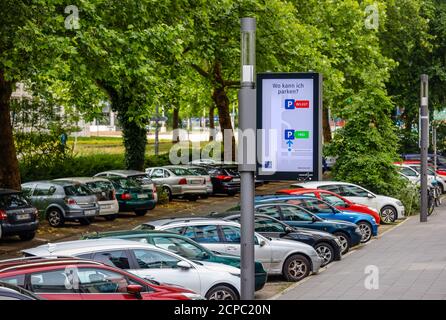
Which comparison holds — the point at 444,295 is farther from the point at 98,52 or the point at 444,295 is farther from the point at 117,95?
the point at 117,95

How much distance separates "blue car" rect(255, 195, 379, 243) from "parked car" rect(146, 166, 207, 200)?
12591mm

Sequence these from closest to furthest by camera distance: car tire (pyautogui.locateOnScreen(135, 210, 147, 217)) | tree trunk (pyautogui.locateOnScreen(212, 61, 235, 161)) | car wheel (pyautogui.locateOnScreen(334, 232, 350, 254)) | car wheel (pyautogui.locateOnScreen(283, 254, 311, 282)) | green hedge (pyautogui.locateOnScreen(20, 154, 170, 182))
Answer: car wheel (pyautogui.locateOnScreen(283, 254, 311, 282)) < car wheel (pyautogui.locateOnScreen(334, 232, 350, 254)) < car tire (pyautogui.locateOnScreen(135, 210, 147, 217)) < green hedge (pyautogui.locateOnScreen(20, 154, 170, 182)) < tree trunk (pyautogui.locateOnScreen(212, 61, 235, 161))

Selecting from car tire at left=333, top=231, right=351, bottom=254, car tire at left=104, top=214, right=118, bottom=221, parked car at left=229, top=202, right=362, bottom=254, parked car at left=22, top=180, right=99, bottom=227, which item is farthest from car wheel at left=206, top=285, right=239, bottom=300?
car tire at left=104, top=214, right=118, bottom=221

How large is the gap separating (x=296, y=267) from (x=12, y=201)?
8.81m

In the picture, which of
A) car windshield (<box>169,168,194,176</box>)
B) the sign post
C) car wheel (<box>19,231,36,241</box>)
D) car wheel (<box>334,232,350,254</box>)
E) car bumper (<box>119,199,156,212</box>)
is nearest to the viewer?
the sign post

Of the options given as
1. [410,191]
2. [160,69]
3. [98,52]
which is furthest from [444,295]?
[410,191]

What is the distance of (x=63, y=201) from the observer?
26.7 metres

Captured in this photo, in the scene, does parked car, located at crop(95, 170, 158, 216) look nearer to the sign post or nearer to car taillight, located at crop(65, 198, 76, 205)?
Answer: car taillight, located at crop(65, 198, 76, 205)

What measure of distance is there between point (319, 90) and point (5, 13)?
1257cm

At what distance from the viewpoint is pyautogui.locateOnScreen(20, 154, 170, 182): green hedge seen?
113 feet

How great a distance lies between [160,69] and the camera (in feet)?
89.4

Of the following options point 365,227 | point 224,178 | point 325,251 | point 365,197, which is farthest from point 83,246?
point 224,178

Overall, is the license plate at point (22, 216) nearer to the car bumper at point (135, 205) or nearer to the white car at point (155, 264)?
the car bumper at point (135, 205)

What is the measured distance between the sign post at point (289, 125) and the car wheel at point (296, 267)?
700cm
